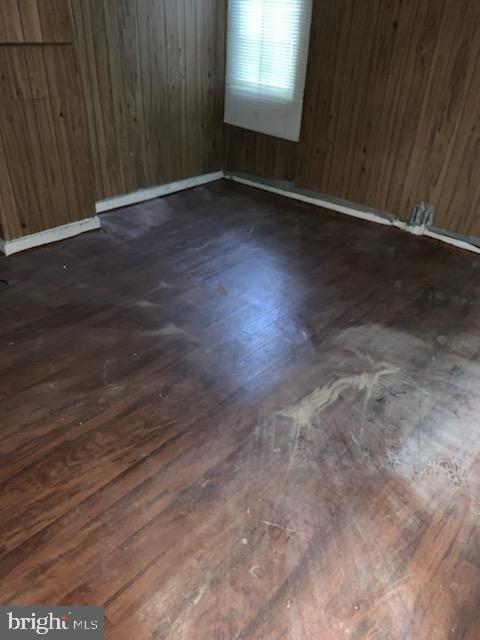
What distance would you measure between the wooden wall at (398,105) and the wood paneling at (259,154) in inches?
9.2

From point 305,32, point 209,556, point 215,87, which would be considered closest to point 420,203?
point 305,32

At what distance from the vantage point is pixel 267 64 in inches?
159

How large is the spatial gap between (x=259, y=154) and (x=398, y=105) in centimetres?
136

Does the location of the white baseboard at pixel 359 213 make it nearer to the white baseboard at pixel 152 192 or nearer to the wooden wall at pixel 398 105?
the wooden wall at pixel 398 105

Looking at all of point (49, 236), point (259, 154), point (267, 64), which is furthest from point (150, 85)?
point (49, 236)

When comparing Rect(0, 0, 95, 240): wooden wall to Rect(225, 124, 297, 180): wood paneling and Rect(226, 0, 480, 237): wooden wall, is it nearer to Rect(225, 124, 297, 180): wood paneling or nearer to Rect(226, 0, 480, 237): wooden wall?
Rect(225, 124, 297, 180): wood paneling

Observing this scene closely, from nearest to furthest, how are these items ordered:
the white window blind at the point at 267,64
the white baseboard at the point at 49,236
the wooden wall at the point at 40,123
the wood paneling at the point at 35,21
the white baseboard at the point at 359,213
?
the wood paneling at the point at 35,21 → the wooden wall at the point at 40,123 → the white baseboard at the point at 49,236 → the white baseboard at the point at 359,213 → the white window blind at the point at 267,64

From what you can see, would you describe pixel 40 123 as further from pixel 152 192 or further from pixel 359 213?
pixel 359 213

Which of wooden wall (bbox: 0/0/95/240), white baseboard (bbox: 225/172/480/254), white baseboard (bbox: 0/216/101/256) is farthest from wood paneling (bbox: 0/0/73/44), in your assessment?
white baseboard (bbox: 225/172/480/254)

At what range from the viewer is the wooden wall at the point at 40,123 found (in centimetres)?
272

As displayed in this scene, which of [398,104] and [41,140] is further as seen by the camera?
[398,104]

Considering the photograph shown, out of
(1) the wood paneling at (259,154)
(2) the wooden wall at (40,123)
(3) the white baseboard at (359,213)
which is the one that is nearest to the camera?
(2) the wooden wall at (40,123)

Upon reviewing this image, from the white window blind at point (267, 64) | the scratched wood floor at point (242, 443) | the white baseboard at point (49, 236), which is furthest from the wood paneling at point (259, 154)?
the white baseboard at point (49, 236)

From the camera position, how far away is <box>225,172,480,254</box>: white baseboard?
357cm
